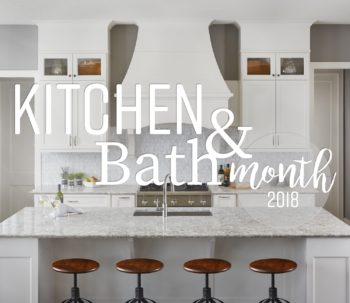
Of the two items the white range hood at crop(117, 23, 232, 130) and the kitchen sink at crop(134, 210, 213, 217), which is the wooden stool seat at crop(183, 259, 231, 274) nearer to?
the kitchen sink at crop(134, 210, 213, 217)

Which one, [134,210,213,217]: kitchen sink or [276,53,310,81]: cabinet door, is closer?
[134,210,213,217]: kitchen sink

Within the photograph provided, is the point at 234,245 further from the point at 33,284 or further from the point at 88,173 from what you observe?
the point at 88,173

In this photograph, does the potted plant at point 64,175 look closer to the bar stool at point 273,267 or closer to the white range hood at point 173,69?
the white range hood at point 173,69

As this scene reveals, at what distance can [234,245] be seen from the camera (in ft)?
9.09

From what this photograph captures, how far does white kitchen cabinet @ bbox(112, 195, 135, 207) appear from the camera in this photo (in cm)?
419

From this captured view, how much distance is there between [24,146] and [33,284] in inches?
137

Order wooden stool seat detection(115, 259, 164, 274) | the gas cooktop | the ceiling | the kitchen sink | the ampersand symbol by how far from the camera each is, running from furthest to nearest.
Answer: the gas cooktop, the ampersand symbol, the ceiling, the kitchen sink, wooden stool seat detection(115, 259, 164, 274)

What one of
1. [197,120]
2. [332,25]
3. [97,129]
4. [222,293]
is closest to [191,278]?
[222,293]

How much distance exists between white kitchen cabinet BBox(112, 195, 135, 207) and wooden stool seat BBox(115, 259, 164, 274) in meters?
1.72

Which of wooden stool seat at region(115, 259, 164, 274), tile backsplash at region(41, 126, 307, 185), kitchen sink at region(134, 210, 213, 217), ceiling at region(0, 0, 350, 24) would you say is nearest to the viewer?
wooden stool seat at region(115, 259, 164, 274)

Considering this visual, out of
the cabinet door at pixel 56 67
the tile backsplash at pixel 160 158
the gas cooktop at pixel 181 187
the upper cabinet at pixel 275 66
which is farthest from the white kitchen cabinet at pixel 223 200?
the cabinet door at pixel 56 67

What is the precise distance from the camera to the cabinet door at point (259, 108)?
4.42 meters

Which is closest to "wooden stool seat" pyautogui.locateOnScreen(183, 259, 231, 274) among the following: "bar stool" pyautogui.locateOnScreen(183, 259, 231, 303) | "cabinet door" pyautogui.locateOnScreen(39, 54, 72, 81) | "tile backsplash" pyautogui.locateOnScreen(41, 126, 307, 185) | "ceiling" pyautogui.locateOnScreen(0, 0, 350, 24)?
"bar stool" pyautogui.locateOnScreen(183, 259, 231, 303)

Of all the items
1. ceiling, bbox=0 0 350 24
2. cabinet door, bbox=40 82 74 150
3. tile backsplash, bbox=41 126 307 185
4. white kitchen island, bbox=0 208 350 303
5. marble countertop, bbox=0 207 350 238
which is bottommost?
white kitchen island, bbox=0 208 350 303
